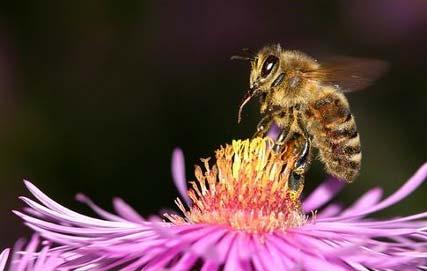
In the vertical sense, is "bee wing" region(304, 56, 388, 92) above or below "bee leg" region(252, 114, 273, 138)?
above

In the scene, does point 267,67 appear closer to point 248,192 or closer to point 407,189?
point 248,192

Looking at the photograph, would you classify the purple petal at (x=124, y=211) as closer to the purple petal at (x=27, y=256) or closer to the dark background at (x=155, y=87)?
the purple petal at (x=27, y=256)

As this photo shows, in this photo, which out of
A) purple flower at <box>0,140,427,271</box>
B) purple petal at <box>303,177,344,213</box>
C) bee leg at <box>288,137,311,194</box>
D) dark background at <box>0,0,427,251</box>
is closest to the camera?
purple flower at <box>0,140,427,271</box>

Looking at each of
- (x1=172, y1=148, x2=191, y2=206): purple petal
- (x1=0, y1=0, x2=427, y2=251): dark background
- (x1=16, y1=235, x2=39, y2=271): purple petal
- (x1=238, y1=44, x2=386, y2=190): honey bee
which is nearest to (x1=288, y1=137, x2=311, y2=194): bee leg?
(x1=238, y1=44, x2=386, y2=190): honey bee

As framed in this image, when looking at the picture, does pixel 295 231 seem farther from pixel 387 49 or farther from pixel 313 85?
pixel 387 49

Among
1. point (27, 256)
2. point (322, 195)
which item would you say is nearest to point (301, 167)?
point (322, 195)

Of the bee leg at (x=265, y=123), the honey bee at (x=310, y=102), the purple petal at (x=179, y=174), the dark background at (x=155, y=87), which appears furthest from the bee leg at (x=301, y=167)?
the dark background at (x=155, y=87)

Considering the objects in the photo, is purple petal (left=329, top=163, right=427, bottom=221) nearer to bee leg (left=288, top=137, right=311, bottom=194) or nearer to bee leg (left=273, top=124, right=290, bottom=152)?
bee leg (left=288, top=137, right=311, bottom=194)
